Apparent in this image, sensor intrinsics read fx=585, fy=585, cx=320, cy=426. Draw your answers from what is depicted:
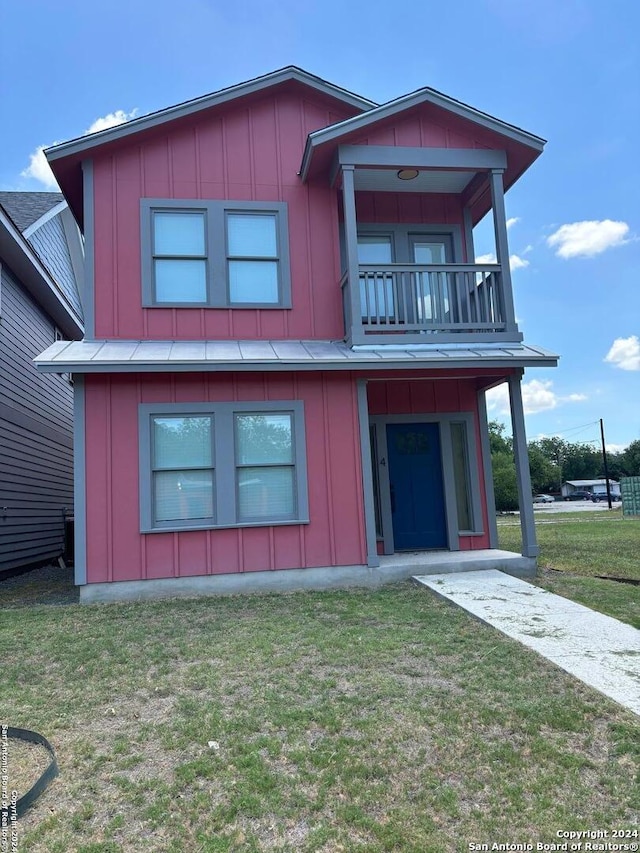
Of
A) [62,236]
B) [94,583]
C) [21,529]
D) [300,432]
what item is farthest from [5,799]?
[62,236]

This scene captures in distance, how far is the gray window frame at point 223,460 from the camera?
693 cm

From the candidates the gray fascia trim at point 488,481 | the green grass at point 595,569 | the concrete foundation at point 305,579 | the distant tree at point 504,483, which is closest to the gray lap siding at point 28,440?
the concrete foundation at point 305,579

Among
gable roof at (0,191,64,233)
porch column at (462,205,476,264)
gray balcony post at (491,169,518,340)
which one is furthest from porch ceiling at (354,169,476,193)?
gable roof at (0,191,64,233)

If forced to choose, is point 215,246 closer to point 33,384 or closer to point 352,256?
point 352,256

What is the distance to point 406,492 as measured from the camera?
878 cm

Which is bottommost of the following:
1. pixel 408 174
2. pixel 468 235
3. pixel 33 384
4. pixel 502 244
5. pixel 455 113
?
pixel 33 384

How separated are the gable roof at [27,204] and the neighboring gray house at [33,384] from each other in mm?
20

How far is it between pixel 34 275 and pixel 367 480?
6.97 m

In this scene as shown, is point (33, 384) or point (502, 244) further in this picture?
point (33, 384)

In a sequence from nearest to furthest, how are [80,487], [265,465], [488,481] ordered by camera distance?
1. [80,487]
2. [265,465]
3. [488,481]

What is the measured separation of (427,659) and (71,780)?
2.45 metres

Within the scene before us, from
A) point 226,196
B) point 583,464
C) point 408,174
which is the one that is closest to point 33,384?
point 226,196

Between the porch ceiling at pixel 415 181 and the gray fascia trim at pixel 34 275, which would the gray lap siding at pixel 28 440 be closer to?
the gray fascia trim at pixel 34 275

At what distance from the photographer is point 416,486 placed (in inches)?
347
